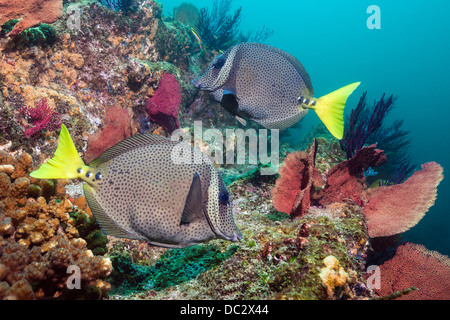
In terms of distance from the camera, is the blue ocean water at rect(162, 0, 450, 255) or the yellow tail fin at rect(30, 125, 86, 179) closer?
the yellow tail fin at rect(30, 125, 86, 179)

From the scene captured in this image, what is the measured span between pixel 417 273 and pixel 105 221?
5.04m

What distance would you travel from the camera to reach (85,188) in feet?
6.05

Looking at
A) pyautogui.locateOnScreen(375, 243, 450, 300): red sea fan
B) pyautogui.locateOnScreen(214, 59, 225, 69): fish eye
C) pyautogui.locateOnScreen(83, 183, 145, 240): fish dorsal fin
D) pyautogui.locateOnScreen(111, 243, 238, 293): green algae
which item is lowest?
pyautogui.locateOnScreen(375, 243, 450, 300): red sea fan

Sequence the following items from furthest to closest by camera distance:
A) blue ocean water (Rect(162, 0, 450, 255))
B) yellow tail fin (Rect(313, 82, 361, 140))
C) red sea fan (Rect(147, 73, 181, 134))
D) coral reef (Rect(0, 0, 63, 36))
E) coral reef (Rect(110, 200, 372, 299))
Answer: blue ocean water (Rect(162, 0, 450, 255))
red sea fan (Rect(147, 73, 181, 134))
coral reef (Rect(0, 0, 63, 36))
yellow tail fin (Rect(313, 82, 361, 140))
coral reef (Rect(110, 200, 372, 299))

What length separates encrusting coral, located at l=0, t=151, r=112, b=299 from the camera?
188 centimetres

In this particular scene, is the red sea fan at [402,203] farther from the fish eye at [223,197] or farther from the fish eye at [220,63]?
the fish eye at [220,63]

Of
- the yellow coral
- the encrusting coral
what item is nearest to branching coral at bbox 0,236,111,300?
the encrusting coral

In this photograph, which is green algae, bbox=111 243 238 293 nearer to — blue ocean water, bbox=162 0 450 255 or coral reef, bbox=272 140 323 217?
coral reef, bbox=272 140 323 217

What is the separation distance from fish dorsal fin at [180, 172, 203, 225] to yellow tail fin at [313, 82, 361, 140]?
163cm

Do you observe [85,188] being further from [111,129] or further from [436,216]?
[436,216]

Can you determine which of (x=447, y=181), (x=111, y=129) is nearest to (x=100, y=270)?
(x=111, y=129)

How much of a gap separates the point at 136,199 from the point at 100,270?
0.91 metres

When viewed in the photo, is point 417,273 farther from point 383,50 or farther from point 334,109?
point 383,50

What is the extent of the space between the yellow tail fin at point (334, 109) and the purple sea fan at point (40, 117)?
4.28 m
